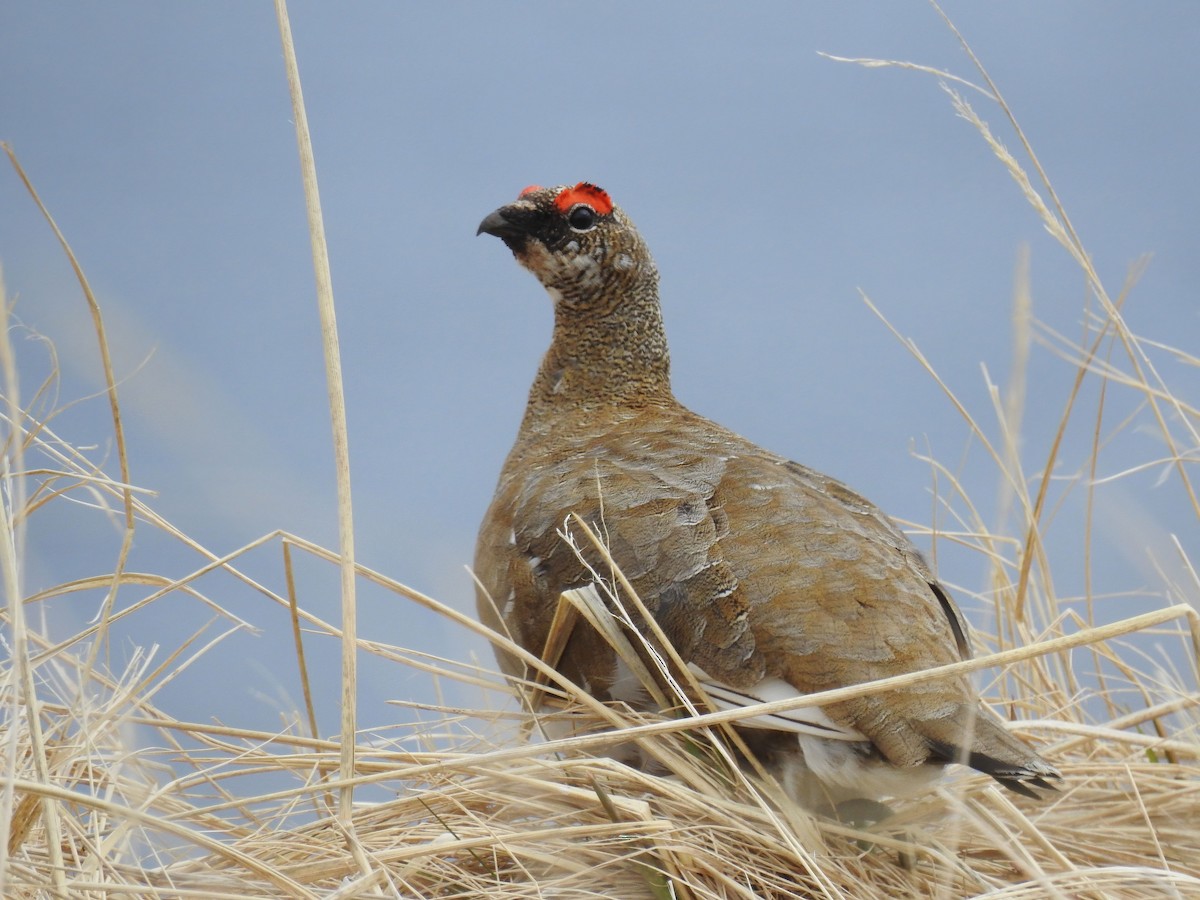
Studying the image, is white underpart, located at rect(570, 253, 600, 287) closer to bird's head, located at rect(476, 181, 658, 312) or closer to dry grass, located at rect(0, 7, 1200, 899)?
bird's head, located at rect(476, 181, 658, 312)

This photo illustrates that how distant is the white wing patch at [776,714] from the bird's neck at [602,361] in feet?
4.40

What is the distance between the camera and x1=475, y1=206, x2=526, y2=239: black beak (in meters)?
3.34

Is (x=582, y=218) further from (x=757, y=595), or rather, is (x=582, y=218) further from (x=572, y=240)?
(x=757, y=595)

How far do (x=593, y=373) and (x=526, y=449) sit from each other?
322mm

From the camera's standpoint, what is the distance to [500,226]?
11.0 ft

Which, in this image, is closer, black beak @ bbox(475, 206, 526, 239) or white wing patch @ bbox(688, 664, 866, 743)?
white wing patch @ bbox(688, 664, 866, 743)

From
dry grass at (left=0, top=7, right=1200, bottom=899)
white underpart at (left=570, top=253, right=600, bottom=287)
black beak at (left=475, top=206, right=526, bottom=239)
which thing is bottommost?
dry grass at (left=0, top=7, right=1200, bottom=899)

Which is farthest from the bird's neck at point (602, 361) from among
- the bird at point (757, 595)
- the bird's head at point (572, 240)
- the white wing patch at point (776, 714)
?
the white wing patch at point (776, 714)

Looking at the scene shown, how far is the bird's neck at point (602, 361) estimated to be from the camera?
338 cm

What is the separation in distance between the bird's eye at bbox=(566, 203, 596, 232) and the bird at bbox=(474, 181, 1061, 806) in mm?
597

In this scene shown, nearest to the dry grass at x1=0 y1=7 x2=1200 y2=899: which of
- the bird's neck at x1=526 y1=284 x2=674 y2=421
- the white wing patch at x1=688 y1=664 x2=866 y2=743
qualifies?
the white wing patch at x1=688 y1=664 x2=866 y2=743

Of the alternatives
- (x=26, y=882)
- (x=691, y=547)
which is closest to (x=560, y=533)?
(x=691, y=547)

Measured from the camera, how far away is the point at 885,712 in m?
1.92

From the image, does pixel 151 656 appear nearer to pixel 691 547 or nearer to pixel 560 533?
pixel 560 533
